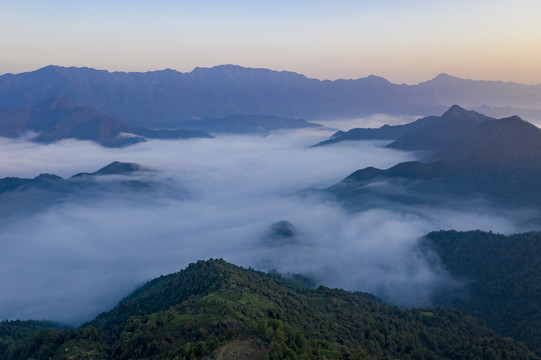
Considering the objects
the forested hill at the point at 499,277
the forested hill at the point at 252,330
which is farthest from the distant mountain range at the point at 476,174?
the forested hill at the point at 252,330

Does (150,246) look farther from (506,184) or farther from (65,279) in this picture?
(506,184)

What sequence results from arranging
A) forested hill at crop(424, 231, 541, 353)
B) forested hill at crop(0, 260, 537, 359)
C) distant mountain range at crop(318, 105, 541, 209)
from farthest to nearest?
distant mountain range at crop(318, 105, 541, 209)
forested hill at crop(424, 231, 541, 353)
forested hill at crop(0, 260, 537, 359)

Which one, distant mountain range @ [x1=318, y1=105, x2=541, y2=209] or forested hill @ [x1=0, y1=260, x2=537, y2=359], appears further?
distant mountain range @ [x1=318, y1=105, x2=541, y2=209]

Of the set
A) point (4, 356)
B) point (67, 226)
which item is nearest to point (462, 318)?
point (4, 356)

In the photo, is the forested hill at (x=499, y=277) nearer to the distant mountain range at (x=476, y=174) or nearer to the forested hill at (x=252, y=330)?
the forested hill at (x=252, y=330)

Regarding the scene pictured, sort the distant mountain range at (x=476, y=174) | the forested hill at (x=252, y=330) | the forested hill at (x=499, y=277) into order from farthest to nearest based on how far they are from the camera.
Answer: the distant mountain range at (x=476, y=174), the forested hill at (x=499, y=277), the forested hill at (x=252, y=330)

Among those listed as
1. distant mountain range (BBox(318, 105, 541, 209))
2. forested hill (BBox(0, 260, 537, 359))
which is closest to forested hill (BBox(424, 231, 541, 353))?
forested hill (BBox(0, 260, 537, 359))

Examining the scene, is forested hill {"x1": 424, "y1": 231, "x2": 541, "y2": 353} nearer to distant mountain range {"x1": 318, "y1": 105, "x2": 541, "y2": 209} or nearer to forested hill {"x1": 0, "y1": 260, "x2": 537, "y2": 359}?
forested hill {"x1": 0, "y1": 260, "x2": 537, "y2": 359}

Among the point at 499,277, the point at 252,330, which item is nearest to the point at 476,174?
the point at 499,277

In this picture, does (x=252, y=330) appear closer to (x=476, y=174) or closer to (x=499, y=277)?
(x=499, y=277)
